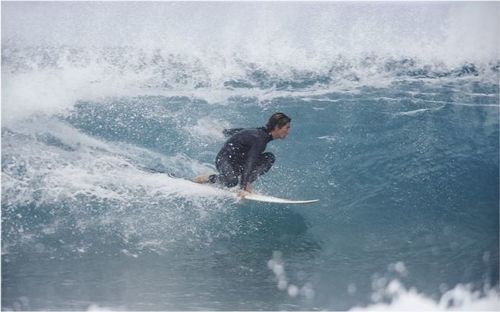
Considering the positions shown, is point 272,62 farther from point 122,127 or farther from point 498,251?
point 498,251

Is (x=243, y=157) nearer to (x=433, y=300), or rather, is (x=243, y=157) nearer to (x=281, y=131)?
(x=281, y=131)

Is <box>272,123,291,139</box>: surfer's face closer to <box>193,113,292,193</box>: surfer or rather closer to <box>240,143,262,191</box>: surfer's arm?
<box>193,113,292,193</box>: surfer

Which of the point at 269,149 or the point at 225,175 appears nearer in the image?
the point at 225,175

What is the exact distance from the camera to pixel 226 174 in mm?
3727

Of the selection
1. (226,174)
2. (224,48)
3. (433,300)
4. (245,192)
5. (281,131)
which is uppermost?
(224,48)

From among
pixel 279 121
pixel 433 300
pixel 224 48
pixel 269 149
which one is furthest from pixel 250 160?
pixel 224 48

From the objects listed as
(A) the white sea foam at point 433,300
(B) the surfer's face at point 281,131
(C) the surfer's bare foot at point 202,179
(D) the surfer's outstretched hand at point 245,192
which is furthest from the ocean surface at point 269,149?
(B) the surfer's face at point 281,131

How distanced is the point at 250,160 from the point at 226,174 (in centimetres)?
26

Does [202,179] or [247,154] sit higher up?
[247,154]

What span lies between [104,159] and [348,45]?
7.90 ft

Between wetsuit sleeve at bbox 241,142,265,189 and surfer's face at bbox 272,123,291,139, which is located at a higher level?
surfer's face at bbox 272,123,291,139

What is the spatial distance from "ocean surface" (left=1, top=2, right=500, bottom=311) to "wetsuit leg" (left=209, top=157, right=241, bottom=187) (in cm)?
11

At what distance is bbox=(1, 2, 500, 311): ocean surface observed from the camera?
3.65m

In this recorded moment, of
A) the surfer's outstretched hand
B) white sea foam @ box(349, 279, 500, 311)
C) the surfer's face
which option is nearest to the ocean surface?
white sea foam @ box(349, 279, 500, 311)
